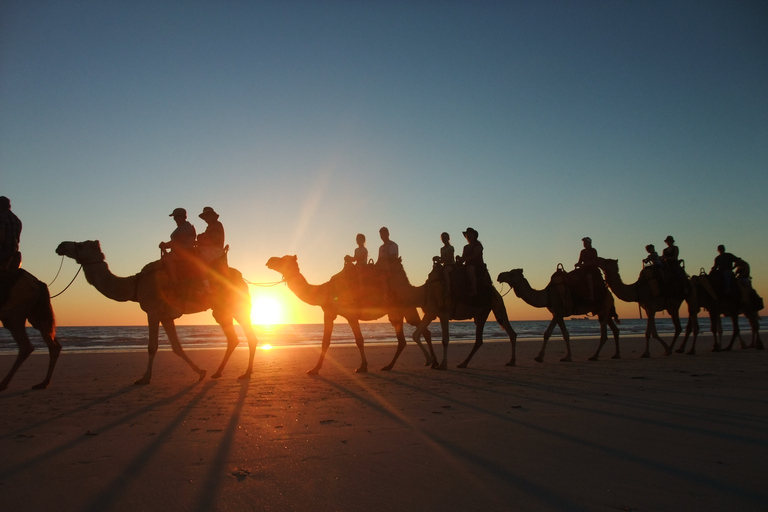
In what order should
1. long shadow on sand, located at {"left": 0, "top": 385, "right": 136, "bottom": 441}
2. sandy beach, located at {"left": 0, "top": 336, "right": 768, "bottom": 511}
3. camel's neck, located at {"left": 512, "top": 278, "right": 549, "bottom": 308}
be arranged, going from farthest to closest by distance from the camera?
camel's neck, located at {"left": 512, "top": 278, "right": 549, "bottom": 308}, long shadow on sand, located at {"left": 0, "top": 385, "right": 136, "bottom": 441}, sandy beach, located at {"left": 0, "top": 336, "right": 768, "bottom": 511}

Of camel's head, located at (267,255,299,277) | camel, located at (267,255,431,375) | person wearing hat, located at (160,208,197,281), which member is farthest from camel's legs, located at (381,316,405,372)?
person wearing hat, located at (160,208,197,281)

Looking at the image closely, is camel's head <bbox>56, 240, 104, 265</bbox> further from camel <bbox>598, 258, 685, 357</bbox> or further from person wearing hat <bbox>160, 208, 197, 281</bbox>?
camel <bbox>598, 258, 685, 357</bbox>

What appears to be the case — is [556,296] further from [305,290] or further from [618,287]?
[305,290]

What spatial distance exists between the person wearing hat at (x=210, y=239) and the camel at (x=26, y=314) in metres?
2.91

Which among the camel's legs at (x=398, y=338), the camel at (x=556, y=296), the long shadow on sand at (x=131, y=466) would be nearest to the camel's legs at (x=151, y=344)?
the long shadow on sand at (x=131, y=466)

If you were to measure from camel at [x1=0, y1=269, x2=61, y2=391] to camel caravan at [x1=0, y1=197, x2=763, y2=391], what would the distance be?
0.02 m

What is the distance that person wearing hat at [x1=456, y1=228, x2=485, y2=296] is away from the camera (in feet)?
43.3

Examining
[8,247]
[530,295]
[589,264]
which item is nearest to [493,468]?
[8,247]

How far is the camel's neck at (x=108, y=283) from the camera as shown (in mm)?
10766

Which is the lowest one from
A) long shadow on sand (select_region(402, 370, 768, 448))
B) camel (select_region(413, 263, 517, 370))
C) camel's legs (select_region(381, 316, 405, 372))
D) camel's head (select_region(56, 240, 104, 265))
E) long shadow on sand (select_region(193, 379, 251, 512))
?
long shadow on sand (select_region(402, 370, 768, 448))

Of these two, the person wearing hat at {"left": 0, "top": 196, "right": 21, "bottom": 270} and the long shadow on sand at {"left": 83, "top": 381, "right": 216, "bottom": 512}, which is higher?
the person wearing hat at {"left": 0, "top": 196, "right": 21, "bottom": 270}

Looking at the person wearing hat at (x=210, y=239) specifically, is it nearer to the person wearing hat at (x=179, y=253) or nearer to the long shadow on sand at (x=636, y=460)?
the person wearing hat at (x=179, y=253)

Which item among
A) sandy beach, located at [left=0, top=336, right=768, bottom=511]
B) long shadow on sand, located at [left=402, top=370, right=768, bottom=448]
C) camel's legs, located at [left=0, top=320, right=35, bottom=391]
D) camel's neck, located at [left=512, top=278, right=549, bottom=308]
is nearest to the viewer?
sandy beach, located at [left=0, top=336, right=768, bottom=511]

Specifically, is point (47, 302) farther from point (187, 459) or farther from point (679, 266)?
point (679, 266)
